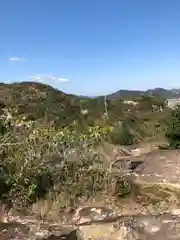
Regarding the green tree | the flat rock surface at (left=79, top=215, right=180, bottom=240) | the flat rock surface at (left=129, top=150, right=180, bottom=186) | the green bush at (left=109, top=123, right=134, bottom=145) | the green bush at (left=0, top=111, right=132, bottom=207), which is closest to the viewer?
the flat rock surface at (left=79, top=215, right=180, bottom=240)

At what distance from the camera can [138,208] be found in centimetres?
875

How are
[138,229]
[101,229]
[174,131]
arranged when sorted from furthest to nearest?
[174,131]
[101,229]
[138,229]

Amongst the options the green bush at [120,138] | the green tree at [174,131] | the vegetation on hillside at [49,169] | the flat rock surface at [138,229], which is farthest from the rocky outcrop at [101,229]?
the green bush at [120,138]

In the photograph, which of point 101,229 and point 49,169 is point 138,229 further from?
point 49,169

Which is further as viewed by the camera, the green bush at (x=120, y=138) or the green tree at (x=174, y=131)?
the green bush at (x=120, y=138)

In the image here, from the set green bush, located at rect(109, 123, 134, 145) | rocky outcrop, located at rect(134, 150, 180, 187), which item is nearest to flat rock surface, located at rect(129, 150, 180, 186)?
rocky outcrop, located at rect(134, 150, 180, 187)

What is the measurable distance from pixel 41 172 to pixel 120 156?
169 inches

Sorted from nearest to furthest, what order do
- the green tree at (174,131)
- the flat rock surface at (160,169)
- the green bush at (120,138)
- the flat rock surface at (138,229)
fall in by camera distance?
the flat rock surface at (138,229)
the flat rock surface at (160,169)
the green tree at (174,131)
the green bush at (120,138)

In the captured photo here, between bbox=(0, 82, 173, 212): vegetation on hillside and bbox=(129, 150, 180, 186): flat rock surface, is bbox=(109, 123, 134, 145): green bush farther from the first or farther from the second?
bbox=(0, 82, 173, 212): vegetation on hillside

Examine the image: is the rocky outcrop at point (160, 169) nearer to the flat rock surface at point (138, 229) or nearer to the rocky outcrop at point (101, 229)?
the rocky outcrop at point (101, 229)

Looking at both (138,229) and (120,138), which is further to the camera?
(120,138)

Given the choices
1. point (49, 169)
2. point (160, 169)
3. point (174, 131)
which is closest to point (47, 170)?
point (49, 169)

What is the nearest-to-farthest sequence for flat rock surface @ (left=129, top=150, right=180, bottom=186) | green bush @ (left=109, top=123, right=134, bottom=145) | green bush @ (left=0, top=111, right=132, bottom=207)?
green bush @ (left=0, top=111, right=132, bottom=207) → flat rock surface @ (left=129, top=150, right=180, bottom=186) → green bush @ (left=109, top=123, right=134, bottom=145)

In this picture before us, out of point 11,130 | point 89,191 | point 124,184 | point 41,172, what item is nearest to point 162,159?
point 124,184
